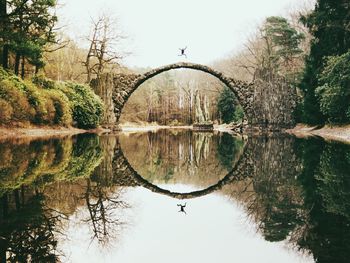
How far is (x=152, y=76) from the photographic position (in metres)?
29.4

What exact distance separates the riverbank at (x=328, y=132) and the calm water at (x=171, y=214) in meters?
11.6

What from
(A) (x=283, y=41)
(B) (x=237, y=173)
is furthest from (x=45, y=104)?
(A) (x=283, y=41)

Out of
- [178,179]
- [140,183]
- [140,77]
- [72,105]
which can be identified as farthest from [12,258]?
[140,77]

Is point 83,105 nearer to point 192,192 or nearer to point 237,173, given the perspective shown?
point 237,173

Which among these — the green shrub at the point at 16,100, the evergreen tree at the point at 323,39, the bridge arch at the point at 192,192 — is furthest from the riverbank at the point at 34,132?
the evergreen tree at the point at 323,39

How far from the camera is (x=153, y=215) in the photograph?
14.3 ft

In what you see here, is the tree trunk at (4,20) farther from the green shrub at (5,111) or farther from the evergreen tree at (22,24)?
the green shrub at (5,111)

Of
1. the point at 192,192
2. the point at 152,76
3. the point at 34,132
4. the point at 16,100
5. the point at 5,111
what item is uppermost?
the point at 152,76

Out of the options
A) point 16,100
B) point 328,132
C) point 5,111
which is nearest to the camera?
point 5,111

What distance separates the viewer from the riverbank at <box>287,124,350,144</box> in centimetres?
1897

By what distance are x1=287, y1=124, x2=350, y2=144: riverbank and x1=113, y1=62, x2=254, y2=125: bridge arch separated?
3.64m

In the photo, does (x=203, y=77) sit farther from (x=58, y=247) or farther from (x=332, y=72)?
(x=58, y=247)

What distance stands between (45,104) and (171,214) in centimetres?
1679

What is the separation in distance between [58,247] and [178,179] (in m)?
3.86
